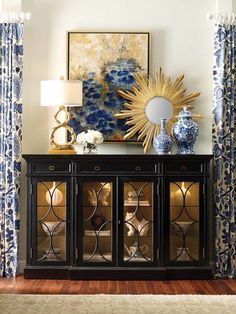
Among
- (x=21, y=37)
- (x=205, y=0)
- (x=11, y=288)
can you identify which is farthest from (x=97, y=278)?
(x=205, y=0)

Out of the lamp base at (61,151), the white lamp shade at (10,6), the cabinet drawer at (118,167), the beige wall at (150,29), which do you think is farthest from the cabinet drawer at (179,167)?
the white lamp shade at (10,6)

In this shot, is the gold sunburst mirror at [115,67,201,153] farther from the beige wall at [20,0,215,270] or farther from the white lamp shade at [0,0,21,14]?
the white lamp shade at [0,0,21,14]

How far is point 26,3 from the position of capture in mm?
6000

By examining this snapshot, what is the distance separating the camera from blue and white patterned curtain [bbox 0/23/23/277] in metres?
5.81

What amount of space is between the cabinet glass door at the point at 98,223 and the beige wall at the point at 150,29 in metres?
0.52

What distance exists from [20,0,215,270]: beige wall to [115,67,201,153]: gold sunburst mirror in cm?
11

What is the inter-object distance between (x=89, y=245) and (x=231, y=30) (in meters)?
2.32

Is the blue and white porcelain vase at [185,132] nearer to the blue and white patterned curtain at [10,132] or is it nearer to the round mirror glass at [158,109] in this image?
the round mirror glass at [158,109]

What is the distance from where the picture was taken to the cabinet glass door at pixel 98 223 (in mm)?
5637

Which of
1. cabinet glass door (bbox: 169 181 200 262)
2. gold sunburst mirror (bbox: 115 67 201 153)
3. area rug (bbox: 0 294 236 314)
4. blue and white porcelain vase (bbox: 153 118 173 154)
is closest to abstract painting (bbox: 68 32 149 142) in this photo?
gold sunburst mirror (bbox: 115 67 201 153)

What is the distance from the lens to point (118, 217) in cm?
562

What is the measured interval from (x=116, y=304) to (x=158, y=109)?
1.99 metres

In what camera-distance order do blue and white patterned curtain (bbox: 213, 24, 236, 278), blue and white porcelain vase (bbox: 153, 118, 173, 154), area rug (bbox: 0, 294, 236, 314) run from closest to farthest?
area rug (bbox: 0, 294, 236, 314)
blue and white porcelain vase (bbox: 153, 118, 173, 154)
blue and white patterned curtain (bbox: 213, 24, 236, 278)

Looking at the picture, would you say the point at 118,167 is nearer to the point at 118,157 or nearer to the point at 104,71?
the point at 118,157
